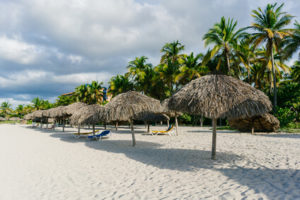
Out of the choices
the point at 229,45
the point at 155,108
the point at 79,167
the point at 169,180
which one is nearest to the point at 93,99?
the point at 229,45

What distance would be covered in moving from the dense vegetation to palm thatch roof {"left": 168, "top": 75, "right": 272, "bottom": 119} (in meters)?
12.9

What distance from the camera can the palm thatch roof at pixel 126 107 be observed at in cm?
927

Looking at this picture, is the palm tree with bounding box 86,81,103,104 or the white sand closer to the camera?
the white sand

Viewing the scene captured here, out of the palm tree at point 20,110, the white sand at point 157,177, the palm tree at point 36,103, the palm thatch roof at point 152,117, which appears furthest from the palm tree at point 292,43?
the palm tree at point 20,110

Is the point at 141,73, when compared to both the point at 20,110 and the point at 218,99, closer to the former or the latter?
the point at 218,99

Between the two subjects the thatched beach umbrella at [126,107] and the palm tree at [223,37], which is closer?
the thatched beach umbrella at [126,107]

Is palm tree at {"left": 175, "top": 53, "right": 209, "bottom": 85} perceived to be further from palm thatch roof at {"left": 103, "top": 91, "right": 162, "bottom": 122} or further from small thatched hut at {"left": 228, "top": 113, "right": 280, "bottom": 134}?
palm thatch roof at {"left": 103, "top": 91, "right": 162, "bottom": 122}

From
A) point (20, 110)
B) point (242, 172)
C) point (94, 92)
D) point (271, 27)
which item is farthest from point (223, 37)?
point (20, 110)

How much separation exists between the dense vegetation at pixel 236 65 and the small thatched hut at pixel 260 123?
2.69 m

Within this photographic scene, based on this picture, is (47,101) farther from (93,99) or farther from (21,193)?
(21,193)

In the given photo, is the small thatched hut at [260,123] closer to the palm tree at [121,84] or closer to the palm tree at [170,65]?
the palm tree at [170,65]

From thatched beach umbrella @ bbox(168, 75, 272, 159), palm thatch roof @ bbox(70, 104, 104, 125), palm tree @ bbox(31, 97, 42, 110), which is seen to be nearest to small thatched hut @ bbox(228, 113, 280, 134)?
thatched beach umbrella @ bbox(168, 75, 272, 159)

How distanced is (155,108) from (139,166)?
429 cm

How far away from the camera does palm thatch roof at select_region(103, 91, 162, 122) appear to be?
927 centimetres
